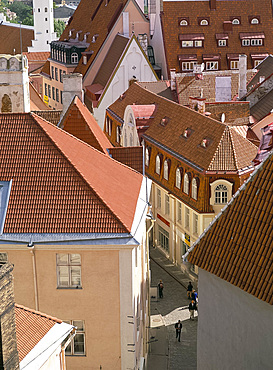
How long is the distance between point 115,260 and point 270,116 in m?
33.0

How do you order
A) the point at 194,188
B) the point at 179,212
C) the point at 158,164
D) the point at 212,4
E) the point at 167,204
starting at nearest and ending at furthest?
the point at 194,188, the point at 179,212, the point at 167,204, the point at 158,164, the point at 212,4

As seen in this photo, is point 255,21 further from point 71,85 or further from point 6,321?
point 6,321

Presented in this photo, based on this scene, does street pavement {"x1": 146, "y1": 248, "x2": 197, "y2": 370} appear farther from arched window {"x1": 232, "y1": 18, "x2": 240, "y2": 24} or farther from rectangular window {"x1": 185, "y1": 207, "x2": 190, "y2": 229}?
arched window {"x1": 232, "y1": 18, "x2": 240, "y2": 24}

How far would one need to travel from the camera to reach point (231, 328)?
1283 inches

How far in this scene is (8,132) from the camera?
38.0 meters

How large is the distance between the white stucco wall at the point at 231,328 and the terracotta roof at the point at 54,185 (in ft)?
15.4

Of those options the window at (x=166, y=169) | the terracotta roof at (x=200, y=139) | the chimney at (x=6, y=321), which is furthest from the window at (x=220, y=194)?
the chimney at (x=6, y=321)

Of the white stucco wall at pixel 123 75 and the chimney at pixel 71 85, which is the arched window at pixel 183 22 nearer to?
the white stucco wall at pixel 123 75

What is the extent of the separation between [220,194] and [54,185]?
22.6 meters

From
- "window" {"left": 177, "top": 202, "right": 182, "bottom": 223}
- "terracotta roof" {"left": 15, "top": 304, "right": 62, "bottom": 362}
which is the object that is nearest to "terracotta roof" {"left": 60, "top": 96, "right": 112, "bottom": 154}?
"window" {"left": 177, "top": 202, "right": 182, "bottom": 223}

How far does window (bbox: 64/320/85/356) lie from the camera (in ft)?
120

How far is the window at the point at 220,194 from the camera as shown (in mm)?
56969

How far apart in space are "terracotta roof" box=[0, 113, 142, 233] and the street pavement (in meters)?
12.5

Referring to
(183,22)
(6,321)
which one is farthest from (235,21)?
(6,321)
